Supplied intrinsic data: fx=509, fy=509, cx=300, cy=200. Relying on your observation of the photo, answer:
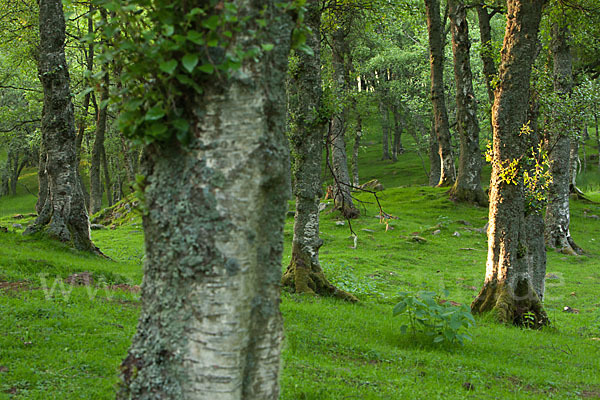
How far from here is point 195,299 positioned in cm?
329

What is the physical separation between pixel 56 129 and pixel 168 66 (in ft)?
42.0

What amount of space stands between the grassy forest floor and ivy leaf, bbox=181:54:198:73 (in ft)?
12.8

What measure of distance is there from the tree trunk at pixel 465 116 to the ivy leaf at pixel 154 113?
25.9 meters

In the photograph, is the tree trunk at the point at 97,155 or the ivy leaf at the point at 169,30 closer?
the ivy leaf at the point at 169,30

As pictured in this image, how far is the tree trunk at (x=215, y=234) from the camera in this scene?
3.25 meters

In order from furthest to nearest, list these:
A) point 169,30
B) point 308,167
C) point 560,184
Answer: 1. point 560,184
2. point 308,167
3. point 169,30

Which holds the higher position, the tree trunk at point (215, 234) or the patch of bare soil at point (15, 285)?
the tree trunk at point (215, 234)

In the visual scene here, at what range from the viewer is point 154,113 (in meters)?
3.35

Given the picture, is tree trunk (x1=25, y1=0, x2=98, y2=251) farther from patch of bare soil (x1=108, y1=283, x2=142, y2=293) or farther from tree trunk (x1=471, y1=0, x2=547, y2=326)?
tree trunk (x1=471, y1=0, x2=547, y2=326)

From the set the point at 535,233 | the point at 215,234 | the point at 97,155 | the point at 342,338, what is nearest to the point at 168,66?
the point at 215,234

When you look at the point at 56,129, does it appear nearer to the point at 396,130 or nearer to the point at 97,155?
the point at 97,155

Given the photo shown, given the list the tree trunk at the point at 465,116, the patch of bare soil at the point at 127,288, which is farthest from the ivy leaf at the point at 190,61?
the tree trunk at the point at 465,116

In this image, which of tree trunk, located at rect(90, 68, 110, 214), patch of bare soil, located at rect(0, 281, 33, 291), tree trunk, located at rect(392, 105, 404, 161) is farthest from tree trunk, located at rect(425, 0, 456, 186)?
tree trunk, located at rect(392, 105, 404, 161)

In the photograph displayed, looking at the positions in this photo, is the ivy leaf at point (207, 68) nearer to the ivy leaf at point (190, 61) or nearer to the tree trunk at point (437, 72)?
the ivy leaf at point (190, 61)
